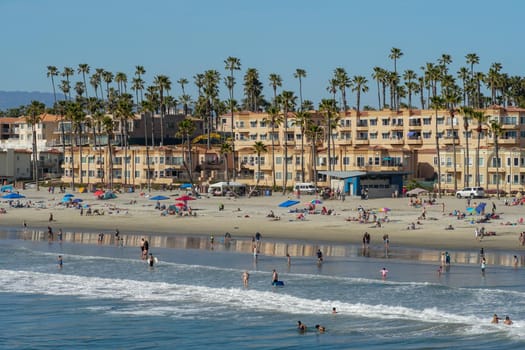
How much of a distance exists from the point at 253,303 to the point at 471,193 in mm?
51653

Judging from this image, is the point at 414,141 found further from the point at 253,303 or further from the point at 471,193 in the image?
the point at 253,303

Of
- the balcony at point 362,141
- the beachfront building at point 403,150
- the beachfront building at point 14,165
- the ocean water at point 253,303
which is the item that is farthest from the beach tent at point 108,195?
the ocean water at point 253,303

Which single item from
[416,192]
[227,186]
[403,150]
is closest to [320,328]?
[416,192]

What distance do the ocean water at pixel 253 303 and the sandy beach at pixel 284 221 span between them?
7830 millimetres

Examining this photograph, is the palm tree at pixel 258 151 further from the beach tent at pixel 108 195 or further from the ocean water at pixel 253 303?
the ocean water at pixel 253 303

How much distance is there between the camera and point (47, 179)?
13450 centimetres

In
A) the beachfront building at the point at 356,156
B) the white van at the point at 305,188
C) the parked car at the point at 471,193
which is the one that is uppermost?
the beachfront building at the point at 356,156

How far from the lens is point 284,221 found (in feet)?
252

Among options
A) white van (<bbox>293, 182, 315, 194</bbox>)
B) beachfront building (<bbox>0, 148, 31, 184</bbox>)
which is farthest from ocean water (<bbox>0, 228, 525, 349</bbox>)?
beachfront building (<bbox>0, 148, 31, 184</bbox>)

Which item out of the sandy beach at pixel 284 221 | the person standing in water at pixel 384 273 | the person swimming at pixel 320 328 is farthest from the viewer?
the sandy beach at pixel 284 221

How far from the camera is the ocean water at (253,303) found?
3744cm

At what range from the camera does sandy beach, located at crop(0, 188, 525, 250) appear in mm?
66531

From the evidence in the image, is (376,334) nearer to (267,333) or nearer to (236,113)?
(267,333)

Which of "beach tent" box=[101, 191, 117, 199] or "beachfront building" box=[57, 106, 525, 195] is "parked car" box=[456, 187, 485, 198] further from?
"beach tent" box=[101, 191, 117, 199]
